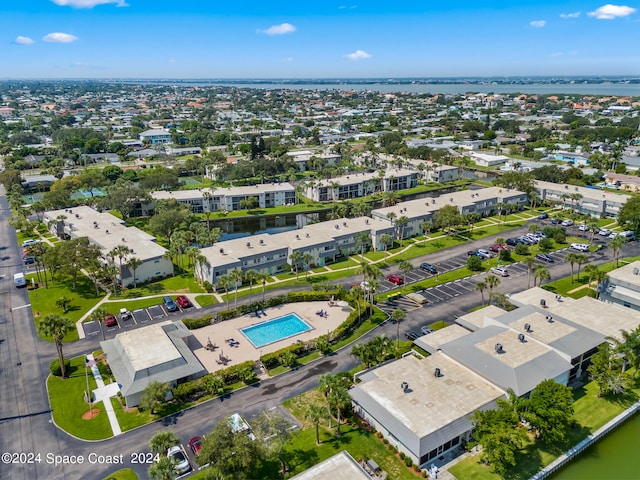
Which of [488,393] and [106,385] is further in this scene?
[106,385]

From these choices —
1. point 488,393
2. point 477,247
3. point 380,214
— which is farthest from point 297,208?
point 488,393

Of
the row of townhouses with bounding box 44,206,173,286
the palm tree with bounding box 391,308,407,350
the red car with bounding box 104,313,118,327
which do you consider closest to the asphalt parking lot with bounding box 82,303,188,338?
the red car with bounding box 104,313,118,327

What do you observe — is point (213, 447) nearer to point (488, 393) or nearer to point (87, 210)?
point (488, 393)

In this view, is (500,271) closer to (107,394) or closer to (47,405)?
(107,394)

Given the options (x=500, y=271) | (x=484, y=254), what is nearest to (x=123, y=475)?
(x=500, y=271)

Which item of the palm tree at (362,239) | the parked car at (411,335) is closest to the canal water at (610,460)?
the parked car at (411,335)

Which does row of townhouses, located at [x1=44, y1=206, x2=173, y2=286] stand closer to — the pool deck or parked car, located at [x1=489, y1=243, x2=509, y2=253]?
the pool deck

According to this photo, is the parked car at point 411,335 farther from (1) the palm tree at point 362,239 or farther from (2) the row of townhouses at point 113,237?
(2) the row of townhouses at point 113,237
